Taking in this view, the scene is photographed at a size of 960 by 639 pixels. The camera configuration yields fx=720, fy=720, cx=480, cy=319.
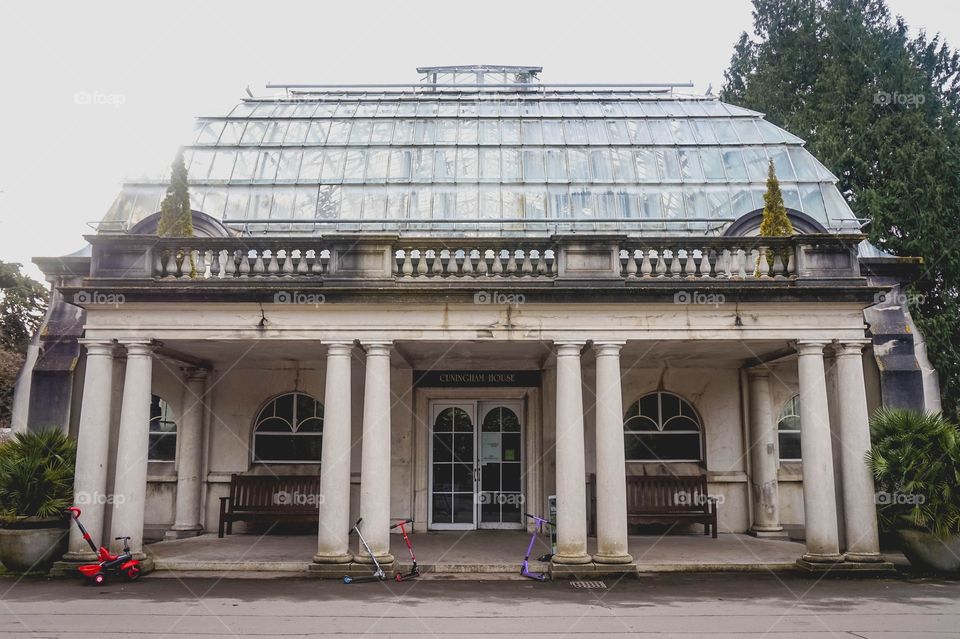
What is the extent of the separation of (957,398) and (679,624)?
19.6 meters

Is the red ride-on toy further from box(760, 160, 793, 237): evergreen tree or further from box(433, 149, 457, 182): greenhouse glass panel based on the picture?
box(760, 160, 793, 237): evergreen tree

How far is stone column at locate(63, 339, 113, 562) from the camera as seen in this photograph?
10.2 m

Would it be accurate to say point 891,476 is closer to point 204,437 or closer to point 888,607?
point 888,607

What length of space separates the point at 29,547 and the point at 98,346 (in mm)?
2988

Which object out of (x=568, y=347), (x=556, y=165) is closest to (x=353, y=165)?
(x=556, y=165)

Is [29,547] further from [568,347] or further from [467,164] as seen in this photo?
[467,164]

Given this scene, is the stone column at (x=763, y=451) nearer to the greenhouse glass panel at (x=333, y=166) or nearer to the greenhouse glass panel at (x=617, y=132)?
the greenhouse glass panel at (x=617, y=132)

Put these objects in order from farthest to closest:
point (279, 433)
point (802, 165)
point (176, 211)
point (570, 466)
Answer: point (802, 165), point (279, 433), point (176, 211), point (570, 466)

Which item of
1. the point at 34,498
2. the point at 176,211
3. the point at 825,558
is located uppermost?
the point at 176,211

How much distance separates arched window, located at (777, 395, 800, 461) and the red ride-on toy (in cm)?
1179

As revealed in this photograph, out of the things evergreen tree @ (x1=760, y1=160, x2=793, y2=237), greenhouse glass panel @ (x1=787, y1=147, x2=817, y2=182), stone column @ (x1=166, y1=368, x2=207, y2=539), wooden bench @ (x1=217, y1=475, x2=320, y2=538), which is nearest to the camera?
evergreen tree @ (x1=760, y1=160, x2=793, y2=237)

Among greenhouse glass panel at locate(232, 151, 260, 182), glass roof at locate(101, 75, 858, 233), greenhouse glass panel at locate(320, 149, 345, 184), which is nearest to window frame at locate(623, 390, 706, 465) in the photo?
glass roof at locate(101, 75, 858, 233)

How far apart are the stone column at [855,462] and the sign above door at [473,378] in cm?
581

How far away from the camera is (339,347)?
1055cm
